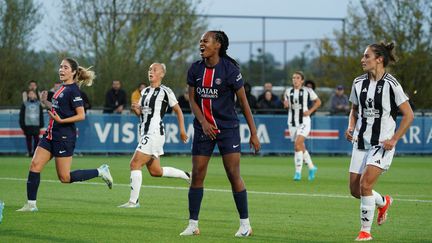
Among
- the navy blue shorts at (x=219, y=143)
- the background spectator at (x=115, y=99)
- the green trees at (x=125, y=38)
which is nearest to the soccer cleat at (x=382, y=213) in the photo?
the navy blue shorts at (x=219, y=143)

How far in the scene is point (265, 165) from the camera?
28578mm

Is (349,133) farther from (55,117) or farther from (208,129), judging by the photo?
(55,117)

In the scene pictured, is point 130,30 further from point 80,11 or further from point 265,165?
point 265,165

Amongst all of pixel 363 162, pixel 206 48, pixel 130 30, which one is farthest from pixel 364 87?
pixel 130 30

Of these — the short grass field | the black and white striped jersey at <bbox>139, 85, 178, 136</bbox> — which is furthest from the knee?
the black and white striped jersey at <bbox>139, 85, 178, 136</bbox>

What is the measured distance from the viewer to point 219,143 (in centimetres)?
1161

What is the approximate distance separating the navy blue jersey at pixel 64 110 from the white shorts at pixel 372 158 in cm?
457

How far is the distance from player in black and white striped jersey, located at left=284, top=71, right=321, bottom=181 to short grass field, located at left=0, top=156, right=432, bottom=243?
752 millimetres

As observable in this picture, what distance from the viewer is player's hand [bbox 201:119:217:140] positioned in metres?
11.4

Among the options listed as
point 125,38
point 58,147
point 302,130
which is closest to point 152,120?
point 58,147

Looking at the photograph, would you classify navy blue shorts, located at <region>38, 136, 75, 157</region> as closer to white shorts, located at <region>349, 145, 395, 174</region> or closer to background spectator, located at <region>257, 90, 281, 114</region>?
white shorts, located at <region>349, 145, 395, 174</region>

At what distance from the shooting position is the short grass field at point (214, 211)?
38.5ft

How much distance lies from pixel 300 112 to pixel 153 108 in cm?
780

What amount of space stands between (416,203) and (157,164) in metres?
4.15
